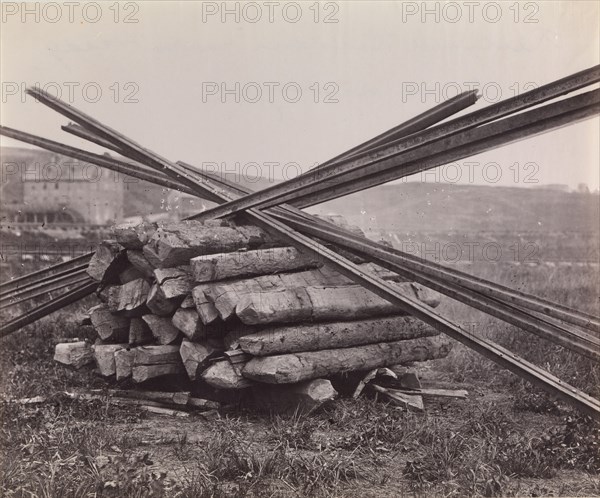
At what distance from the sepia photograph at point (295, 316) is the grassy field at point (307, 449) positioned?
3 cm

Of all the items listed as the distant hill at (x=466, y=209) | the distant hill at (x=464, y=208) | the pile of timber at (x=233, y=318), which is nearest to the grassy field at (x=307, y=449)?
the pile of timber at (x=233, y=318)

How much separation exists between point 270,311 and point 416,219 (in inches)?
928

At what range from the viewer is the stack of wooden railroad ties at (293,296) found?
17.9 ft

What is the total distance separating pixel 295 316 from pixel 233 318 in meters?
0.68

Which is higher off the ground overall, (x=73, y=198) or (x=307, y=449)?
(x=73, y=198)

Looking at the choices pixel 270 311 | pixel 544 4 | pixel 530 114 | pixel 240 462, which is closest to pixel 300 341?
pixel 270 311

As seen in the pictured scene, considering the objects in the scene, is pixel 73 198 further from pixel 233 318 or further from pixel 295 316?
pixel 295 316

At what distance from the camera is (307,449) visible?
510cm

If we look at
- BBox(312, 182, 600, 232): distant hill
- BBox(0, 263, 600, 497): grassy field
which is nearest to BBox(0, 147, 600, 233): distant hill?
BBox(312, 182, 600, 232): distant hill

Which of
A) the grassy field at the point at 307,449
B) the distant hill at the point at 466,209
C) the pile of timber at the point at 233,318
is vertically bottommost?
the grassy field at the point at 307,449

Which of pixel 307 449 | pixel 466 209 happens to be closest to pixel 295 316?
pixel 307 449

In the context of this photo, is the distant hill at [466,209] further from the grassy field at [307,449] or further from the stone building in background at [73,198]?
the grassy field at [307,449]

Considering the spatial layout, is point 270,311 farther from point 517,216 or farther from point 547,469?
point 517,216

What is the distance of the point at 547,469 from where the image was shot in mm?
4633
